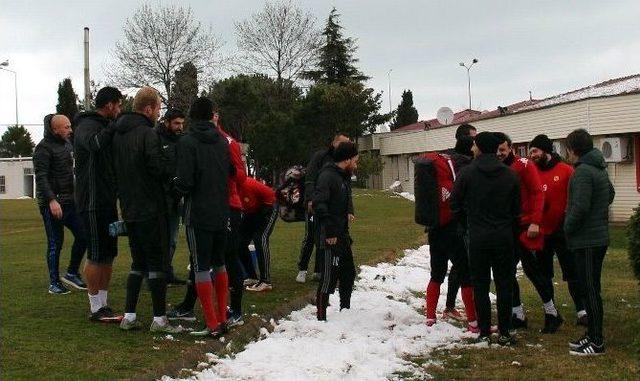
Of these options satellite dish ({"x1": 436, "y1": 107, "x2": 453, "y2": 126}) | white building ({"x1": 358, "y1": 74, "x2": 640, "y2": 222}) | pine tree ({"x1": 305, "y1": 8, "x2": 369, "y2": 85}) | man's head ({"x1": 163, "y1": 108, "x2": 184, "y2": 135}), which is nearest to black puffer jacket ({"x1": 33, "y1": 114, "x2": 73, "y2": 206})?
man's head ({"x1": 163, "y1": 108, "x2": 184, "y2": 135})

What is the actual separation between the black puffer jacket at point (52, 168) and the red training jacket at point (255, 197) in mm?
2213

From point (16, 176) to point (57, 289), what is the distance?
237 ft

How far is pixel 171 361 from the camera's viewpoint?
628cm

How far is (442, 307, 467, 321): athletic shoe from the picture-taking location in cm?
860

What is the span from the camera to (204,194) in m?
7.08

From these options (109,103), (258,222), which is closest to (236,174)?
(109,103)

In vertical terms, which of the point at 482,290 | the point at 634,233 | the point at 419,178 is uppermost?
the point at 419,178

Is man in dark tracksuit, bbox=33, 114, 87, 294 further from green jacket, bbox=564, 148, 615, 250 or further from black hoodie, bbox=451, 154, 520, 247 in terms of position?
green jacket, bbox=564, 148, 615, 250

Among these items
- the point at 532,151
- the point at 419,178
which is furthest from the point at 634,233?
the point at 419,178

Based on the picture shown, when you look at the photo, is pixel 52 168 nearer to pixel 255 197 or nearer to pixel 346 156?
pixel 255 197

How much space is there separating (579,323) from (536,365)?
1.99m

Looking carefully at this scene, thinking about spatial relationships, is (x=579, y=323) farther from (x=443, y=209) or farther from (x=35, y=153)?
(x=35, y=153)

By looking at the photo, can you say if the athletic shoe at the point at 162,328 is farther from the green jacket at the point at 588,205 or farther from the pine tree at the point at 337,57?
the pine tree at the point at 337,57

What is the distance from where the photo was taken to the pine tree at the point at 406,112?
310 ft
